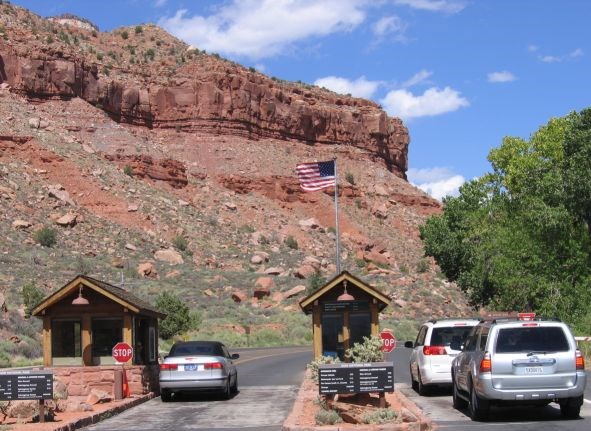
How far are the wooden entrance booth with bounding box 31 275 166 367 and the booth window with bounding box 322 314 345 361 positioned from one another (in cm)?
493

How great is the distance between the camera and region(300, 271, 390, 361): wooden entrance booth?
25.1m

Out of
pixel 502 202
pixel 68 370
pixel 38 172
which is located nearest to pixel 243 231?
pixel 38 172

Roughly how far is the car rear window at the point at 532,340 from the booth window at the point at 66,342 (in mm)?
11924

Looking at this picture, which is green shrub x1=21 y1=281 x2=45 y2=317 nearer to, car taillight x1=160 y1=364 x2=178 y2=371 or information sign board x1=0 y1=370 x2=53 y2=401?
car taillight x1=160 y1=364 x2=178 y2=371

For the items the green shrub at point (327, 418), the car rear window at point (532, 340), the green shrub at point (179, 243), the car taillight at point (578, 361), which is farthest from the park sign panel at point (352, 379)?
the green shrub at point (179, 243)

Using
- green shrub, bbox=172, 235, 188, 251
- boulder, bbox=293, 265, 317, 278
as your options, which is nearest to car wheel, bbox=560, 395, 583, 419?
boulder, bbox=293, 265, 317, 278

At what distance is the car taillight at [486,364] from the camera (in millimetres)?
16062

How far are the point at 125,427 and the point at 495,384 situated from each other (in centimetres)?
665

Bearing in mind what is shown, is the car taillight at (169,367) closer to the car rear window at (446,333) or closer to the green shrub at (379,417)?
the car rear window at (446,333)

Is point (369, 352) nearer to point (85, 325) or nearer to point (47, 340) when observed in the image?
point (85, 325)

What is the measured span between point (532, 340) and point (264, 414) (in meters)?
5.99

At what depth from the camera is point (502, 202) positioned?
170ft

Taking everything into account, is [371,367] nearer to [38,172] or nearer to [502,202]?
[502,202]

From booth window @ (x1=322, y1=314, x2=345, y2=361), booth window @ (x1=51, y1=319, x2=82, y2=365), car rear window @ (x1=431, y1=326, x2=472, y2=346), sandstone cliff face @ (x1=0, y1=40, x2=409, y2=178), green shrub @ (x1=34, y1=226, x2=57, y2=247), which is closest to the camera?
car rear window @ (x1=431, y1=326, x2=472, y2=346)
